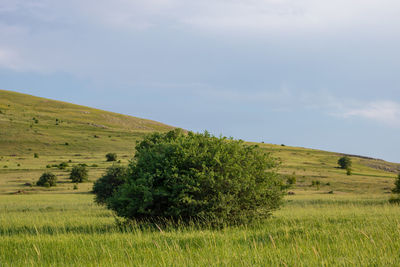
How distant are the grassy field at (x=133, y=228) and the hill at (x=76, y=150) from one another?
28cm

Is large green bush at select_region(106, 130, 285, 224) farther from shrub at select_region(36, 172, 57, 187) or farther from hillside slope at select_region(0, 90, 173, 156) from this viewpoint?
hillside slope at select_region(0, 90, 173, 156)

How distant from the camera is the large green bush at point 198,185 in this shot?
48.2 feet

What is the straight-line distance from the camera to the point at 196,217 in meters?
15.0

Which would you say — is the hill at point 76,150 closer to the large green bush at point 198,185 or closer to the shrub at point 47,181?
the shrub at point 47,181

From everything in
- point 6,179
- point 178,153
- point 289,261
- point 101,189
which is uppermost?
point 178,153

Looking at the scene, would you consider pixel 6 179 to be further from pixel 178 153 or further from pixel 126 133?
pixel 126 133

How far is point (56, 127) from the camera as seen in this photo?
12338cm

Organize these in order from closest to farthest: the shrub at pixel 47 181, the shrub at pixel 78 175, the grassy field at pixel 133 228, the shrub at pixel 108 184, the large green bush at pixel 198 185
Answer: the grassy field at pixel 133 228
the large green bush at pixel 198 185
the shrub at pixel 108 184
the shrub at pixel 47 181
the shrub at pixel 78 175

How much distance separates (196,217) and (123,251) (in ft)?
19.6

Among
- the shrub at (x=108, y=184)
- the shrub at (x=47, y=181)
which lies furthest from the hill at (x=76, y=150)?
the shrub at (x=108, y=184)

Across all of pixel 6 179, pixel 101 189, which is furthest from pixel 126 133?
pixel 101 189

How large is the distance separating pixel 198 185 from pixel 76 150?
93.4m

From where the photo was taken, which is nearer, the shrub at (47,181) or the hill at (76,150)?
the shrub at (47,181)

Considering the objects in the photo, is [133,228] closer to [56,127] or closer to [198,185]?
[198,185]
